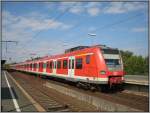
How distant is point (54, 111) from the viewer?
12102mm

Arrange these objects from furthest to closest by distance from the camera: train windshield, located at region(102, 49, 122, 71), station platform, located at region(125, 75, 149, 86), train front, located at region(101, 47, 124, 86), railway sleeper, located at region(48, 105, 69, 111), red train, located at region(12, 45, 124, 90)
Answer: station platform, located at region(125, 75, 149, 86) → train windshield, located at region(102, 49, 122, 71) → train front, located at region(101, 47, 124, 86) → red train, located at region(12, 45, 124, 90) → railway sleeper, located at region(48, 105, 69, 111)

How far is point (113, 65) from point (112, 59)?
1.41ft

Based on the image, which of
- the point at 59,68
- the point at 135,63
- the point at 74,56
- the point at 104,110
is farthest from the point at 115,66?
the point at 135,63

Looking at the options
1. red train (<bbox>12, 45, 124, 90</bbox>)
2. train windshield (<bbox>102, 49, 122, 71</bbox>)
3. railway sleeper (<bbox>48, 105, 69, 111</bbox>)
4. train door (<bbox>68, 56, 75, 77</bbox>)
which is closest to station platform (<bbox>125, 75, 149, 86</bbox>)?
train windshield (<bbox>102, 49, 122, 71</bbox>)

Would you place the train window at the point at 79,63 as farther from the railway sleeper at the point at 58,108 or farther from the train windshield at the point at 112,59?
the railway sleeper at the point at 58,108

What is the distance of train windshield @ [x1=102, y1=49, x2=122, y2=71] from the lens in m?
18.5

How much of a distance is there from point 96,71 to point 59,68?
952 cm

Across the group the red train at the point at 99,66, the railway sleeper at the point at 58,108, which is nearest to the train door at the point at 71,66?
the red train at the point at 99,66

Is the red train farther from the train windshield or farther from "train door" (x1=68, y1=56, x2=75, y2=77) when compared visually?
"train door" (x1=68, y1=56, x2=75, y2=77)

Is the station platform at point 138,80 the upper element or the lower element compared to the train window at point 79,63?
lower

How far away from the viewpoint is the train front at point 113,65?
18.2 metres

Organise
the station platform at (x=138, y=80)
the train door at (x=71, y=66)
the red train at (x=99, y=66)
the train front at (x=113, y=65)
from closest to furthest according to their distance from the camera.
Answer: the red train at (x=99, y=66) → the train front at (x=113, y=65) → the train door at (x=71, y=66) → the station platform at (x=138, y=80)

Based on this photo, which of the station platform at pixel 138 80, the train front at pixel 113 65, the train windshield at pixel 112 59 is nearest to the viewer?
the train front at pixel 113 65

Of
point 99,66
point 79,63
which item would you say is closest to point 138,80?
point 79,63
